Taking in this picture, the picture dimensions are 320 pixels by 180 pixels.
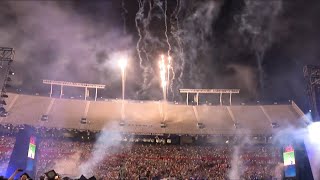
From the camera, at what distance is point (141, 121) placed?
3716 cm

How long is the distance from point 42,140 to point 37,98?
24.6ft

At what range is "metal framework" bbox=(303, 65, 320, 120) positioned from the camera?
76.6 ft

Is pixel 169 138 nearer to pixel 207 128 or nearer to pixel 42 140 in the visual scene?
pixel 207 128

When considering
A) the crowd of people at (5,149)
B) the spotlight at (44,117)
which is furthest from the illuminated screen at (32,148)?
Result: the spotlight at (44,117)

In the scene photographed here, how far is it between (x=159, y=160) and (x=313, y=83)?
16122mm

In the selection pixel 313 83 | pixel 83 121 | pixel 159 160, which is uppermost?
pixel 313 83

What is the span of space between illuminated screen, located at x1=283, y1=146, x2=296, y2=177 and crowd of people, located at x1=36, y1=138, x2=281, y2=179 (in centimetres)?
1147

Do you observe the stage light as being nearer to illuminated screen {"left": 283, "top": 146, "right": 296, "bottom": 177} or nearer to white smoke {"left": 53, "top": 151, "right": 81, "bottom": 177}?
illuminated screen {"left": 283, "top": 146, "right": 296, "bottom": 177}

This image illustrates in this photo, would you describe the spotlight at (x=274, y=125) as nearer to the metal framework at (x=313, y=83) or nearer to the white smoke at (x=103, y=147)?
the metal framework at (x=313, y=83)

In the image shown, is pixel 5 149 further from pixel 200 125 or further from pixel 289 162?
pixel 289 162

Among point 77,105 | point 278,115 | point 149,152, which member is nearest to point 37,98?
point 77,105

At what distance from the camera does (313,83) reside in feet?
77.5

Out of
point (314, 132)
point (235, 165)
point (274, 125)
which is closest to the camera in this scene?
point (314, 132)

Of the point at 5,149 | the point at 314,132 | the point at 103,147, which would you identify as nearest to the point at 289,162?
the point at 314,132
